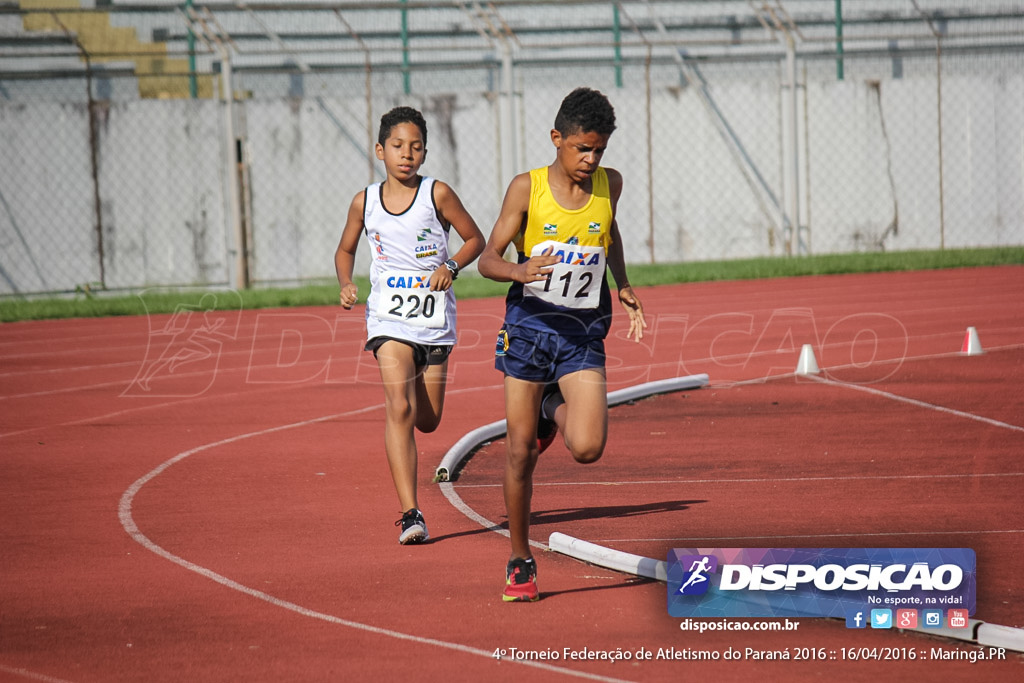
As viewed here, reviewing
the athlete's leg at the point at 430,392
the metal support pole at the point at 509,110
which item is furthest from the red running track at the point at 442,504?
the metal support pole at the point at 509,110

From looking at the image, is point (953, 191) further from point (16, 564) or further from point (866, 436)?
point (16, 564)

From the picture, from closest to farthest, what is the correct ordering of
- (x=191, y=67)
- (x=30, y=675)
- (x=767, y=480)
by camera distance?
1. (x=30, y=675)
2. (x=767, y=480)
3. (x=191, y=67)

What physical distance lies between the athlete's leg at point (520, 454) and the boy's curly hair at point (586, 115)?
3.71ft

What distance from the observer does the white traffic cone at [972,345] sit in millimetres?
13039

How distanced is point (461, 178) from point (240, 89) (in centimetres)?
422

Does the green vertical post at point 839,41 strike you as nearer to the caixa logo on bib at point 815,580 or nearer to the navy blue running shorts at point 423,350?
the navy blue running shorts at point 423,350

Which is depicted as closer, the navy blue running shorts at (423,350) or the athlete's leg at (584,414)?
the athlete's leg at (584,414)

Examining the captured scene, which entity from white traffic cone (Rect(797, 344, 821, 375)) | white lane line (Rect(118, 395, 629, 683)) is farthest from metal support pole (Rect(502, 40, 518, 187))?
white lane line (Rect(118, 395, 629, 683))

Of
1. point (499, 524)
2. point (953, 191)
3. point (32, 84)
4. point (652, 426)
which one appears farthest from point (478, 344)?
point (953, 191)

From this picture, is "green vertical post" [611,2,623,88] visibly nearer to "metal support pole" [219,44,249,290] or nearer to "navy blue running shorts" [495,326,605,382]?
"metal support pole" [219,44,249,290]

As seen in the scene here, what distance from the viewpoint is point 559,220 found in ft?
18.8

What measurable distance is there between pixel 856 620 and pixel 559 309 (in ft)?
5.96

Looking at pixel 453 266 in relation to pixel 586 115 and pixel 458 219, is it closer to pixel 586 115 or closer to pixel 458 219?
pixel 458 219

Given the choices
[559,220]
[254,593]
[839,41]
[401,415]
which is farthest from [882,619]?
[839,41]
